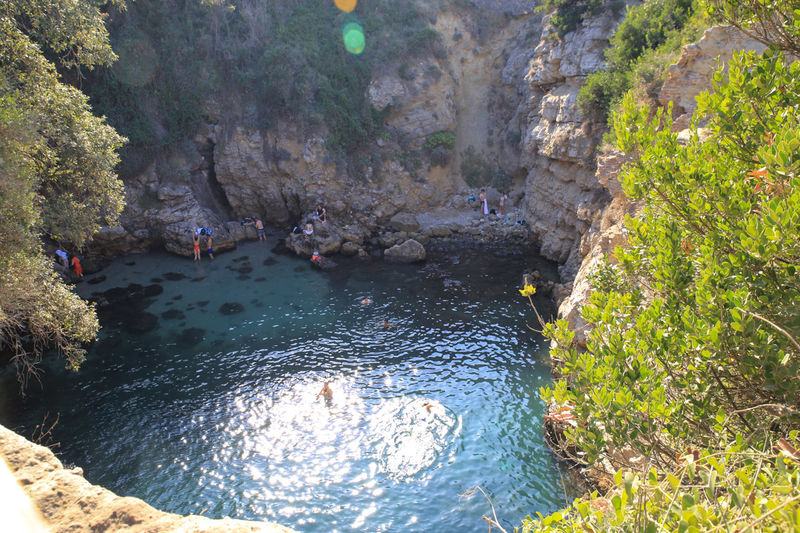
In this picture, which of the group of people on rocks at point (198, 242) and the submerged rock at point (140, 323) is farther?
the group of people on rocks at point (198, 242)

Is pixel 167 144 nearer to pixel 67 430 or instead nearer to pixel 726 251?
pixel 67 430

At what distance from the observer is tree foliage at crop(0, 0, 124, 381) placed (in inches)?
411

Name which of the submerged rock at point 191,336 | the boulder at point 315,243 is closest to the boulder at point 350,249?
the boulder at point 315,243

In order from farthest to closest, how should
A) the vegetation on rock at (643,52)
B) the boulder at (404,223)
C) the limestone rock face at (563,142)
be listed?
the boulder at (404,223) → the limestone rock face at (563,142) → the vegetation on rock at (643,52)

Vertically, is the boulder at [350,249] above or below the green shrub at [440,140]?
below

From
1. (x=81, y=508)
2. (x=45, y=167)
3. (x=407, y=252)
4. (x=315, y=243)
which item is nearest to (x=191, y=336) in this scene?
(x=45, y=167)

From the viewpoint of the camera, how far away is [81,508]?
4922mm

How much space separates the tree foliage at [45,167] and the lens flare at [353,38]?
21.6m

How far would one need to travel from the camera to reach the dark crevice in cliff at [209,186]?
31203mm

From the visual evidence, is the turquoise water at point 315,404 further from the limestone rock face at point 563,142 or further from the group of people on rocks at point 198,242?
the limestone rock face at point 563,142

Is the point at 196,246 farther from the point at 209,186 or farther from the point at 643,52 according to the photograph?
the point at 643,52

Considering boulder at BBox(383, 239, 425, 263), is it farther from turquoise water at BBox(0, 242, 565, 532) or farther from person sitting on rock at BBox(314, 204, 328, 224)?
person sitting on rock at BBox(314, 204, 328, 224)

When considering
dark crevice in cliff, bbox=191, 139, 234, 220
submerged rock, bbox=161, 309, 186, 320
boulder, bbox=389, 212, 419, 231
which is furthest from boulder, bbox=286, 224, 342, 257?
submerged rock, bbox=161, 309, 186, 320

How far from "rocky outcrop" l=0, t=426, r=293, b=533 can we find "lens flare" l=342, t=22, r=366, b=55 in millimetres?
34714
